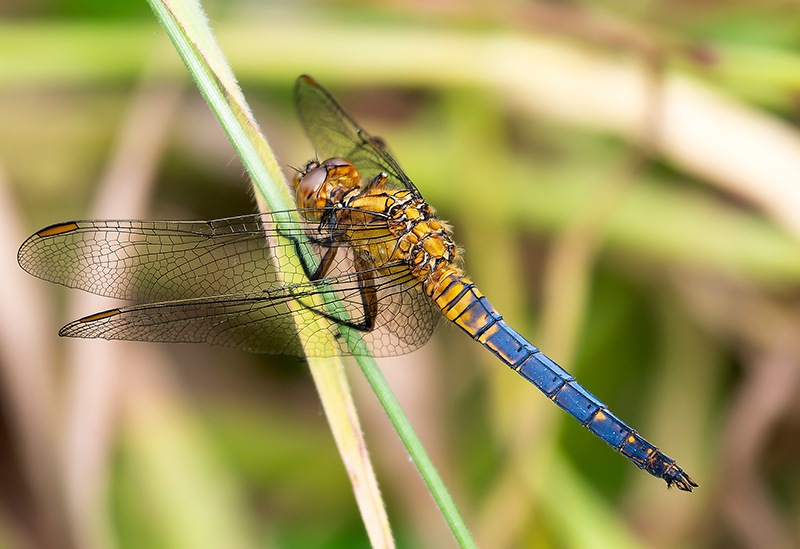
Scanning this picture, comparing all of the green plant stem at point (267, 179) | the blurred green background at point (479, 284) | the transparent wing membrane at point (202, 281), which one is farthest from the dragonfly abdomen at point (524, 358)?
the green plant stem at point (267, 179)

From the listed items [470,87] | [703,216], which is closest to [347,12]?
[470,87]

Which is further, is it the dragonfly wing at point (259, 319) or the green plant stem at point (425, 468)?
the dragonfly wing at point (259, 319)

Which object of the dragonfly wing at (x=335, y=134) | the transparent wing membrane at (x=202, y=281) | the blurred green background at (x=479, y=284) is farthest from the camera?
the blurred green background at (x=479, y=284)

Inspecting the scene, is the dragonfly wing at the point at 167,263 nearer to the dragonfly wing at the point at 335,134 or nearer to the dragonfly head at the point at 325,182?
the dragonfly head at the point at 325,182

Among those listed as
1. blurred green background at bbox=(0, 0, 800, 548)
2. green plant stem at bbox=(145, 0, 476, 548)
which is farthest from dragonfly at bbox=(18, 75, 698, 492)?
blurred green background at bbox=(0, 0, 800, 548)

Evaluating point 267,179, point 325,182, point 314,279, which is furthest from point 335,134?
point 267,179

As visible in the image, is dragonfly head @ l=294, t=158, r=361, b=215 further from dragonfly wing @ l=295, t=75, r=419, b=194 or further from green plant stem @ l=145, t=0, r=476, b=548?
green plant stem @ l=145, t=0, r=476, b=548

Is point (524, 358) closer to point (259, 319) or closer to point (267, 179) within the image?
point (259, 319)
